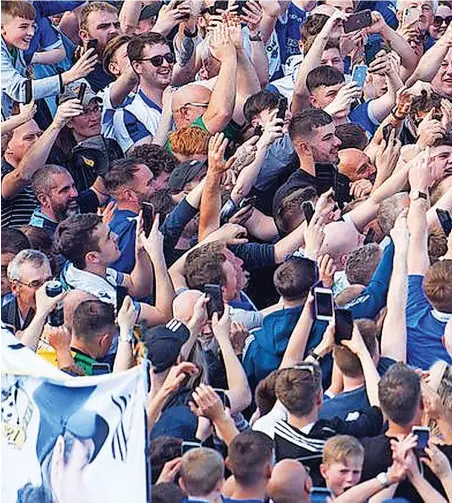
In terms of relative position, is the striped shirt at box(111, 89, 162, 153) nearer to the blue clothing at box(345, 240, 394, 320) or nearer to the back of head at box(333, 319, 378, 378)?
the blue clothing at box(345, 240, 394, 320)

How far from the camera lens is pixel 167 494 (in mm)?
8164

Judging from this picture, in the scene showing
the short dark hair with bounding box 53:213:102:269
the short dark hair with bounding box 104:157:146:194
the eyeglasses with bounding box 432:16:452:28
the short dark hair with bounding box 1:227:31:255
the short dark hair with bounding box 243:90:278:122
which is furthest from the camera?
the eyeglasses with bounding box 432:16:452:28

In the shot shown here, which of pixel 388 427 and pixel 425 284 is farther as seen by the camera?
pixel 425 284

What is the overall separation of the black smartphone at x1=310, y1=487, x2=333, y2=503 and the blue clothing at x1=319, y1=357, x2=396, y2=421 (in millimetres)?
395

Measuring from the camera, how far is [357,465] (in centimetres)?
825

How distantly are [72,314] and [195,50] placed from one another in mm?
2977

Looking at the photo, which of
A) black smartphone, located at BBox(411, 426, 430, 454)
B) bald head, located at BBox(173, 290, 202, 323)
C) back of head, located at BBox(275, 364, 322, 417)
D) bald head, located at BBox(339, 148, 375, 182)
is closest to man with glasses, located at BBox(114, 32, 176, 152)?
bald head, located at BBox(339, 148, 375, 182)

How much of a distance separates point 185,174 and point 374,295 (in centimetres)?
160

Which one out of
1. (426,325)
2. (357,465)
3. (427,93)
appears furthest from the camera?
(427,93)

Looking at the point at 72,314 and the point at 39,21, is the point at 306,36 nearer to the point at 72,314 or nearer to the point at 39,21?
the point at 39,21

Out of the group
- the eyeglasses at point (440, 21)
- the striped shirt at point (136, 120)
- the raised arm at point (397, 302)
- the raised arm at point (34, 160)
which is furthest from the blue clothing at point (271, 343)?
the eyeglasses at point (440, 21)

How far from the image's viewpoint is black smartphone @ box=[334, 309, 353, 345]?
877cm

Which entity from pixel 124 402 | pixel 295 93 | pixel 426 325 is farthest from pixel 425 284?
pixel 295 93

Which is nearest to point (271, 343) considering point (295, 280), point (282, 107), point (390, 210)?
point (295, 280)
